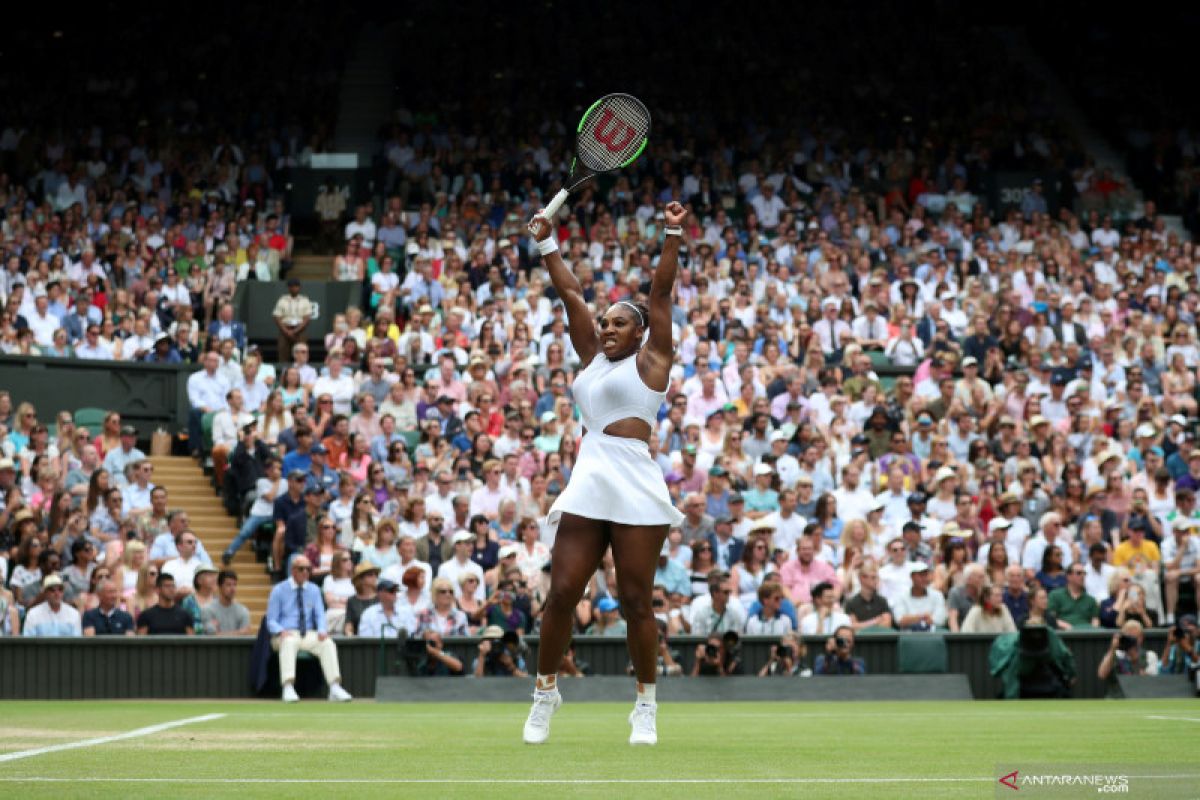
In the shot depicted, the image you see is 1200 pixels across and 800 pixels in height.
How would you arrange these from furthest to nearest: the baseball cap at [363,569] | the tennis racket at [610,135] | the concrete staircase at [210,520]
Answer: the concrete staircase at [210,520] → the baseball cap at [363,569] → the tennis racket at [610,135]

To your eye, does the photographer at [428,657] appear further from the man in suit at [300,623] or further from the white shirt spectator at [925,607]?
the white shirt spectator at [925,607]

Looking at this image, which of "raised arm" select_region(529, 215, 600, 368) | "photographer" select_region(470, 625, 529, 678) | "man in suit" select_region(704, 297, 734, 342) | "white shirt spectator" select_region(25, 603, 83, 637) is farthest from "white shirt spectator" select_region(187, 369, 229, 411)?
"raised arm" select_region(529, 215, 600, 368)

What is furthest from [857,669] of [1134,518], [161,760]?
[161,760]

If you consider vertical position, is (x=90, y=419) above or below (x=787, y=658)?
above

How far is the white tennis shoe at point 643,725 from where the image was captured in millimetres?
7930

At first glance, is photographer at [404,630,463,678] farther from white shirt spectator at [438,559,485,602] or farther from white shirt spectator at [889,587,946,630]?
white shirt spectator at [889,587,946,630]

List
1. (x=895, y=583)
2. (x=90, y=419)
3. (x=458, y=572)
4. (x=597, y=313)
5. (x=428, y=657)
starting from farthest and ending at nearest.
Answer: (x=597, y=313), (x=90, y=419), (x=895, y=583), (x=458, y=572), (x=428, y=657)

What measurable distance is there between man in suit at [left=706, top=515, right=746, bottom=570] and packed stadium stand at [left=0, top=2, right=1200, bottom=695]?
0.17ft

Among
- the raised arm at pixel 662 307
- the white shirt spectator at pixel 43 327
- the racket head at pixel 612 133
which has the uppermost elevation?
the white shirt spectator at pixel 43 327

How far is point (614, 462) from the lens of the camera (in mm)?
8031

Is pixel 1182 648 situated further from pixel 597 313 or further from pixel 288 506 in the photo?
pixel 597 313

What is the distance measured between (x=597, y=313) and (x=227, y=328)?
4912 mm

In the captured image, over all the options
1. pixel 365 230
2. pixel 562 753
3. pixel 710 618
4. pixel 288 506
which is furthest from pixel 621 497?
pixel 365 230

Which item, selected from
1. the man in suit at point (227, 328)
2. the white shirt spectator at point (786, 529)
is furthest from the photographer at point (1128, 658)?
the man in suit at point (227, 328)
